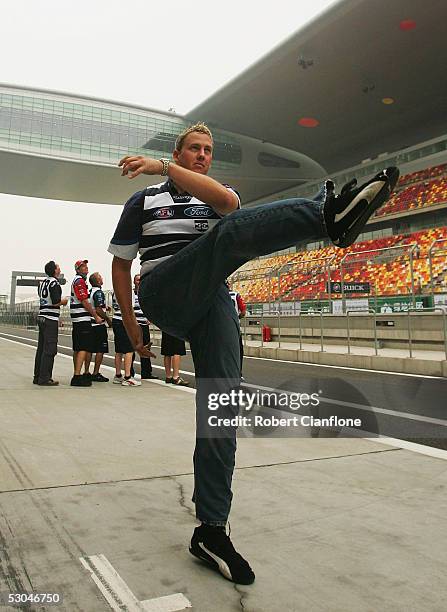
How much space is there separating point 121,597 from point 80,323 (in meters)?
5.26

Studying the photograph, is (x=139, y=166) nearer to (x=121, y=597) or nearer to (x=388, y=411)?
(x=121, y=597)

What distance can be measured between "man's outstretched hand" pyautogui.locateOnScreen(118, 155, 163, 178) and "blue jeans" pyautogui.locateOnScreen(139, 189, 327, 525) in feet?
0.91

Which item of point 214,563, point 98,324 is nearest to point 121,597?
point 214,563

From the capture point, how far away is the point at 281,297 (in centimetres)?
1570

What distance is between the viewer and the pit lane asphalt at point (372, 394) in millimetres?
3891

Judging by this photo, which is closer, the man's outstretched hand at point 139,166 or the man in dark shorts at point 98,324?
the man's outstretched hand at point 139,166

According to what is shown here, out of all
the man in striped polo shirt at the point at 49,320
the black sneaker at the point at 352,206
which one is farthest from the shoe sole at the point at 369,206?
the man in striped polo shirt at the point at 49,320

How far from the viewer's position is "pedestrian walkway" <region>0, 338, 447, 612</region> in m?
1.37

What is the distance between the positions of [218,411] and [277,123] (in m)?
43.3

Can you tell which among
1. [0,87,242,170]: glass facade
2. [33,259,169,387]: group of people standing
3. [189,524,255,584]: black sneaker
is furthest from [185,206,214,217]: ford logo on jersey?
[0,87,242,170]: glass facade

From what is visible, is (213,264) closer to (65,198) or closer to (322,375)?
(322,375)

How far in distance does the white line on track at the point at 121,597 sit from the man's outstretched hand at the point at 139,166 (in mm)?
1266

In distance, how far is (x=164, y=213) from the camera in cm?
178

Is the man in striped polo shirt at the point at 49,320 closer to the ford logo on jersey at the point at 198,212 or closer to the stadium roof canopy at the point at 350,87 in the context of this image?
the ford logo on jersey at the point at 198,212
